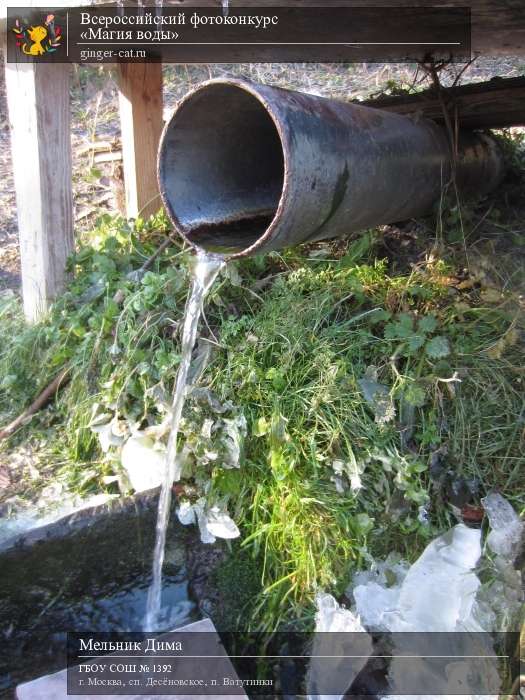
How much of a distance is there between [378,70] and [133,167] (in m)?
4.60

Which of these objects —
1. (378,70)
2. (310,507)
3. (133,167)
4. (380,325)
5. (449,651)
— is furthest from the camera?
(378,70)

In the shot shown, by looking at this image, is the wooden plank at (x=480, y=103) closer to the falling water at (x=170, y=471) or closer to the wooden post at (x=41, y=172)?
the falling water at (x=170, y=471)

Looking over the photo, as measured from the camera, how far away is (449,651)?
1.92 metres

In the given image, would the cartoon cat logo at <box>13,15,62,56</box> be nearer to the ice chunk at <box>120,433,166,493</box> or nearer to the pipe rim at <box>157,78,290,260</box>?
the pipe rim at <box>157,78,290,260</box>

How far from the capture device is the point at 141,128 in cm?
360

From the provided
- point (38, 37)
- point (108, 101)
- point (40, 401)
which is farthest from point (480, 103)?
point (108, 101)

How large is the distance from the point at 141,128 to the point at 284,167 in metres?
2.22

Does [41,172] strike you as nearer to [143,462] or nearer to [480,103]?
[143,462]

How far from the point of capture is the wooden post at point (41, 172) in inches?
119

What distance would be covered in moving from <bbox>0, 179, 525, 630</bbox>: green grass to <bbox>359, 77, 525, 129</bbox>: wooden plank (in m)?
0.83

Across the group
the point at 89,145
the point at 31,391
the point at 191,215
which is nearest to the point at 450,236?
the point at 191,215

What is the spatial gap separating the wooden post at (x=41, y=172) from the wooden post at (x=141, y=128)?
48 cm

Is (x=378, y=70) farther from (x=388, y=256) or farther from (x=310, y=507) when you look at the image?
(x=310, y=507)

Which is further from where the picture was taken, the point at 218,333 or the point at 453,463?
the point at 218,333
